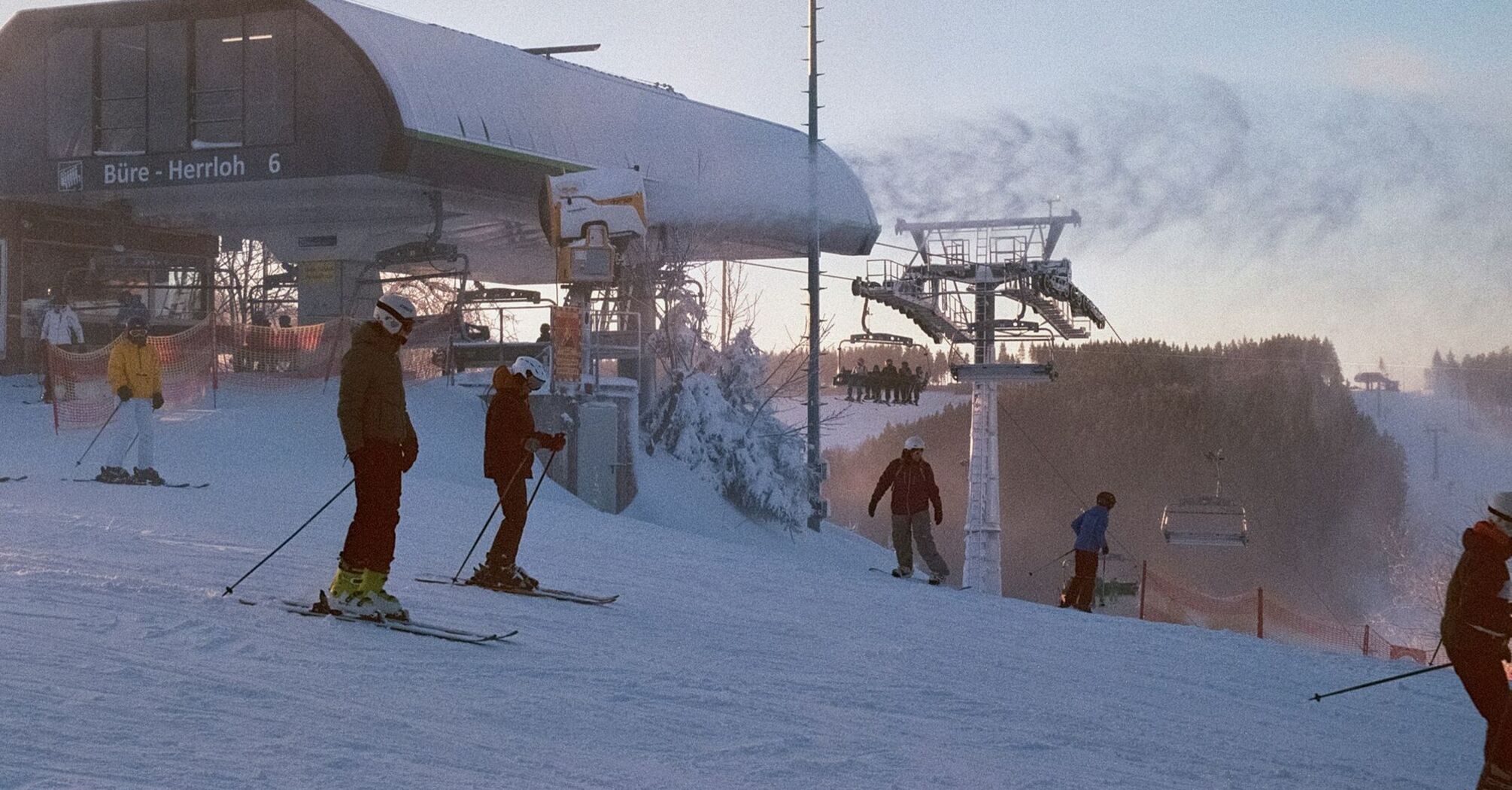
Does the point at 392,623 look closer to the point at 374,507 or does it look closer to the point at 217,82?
the point at 374,507

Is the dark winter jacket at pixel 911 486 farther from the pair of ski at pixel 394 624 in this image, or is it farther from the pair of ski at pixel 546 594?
the pair of ski at pixel 394 624

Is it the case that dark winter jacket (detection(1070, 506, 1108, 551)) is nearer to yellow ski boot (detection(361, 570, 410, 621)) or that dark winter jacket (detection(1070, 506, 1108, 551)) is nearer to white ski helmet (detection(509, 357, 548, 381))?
white ski helmet (detection(509, 357, 548, 381))

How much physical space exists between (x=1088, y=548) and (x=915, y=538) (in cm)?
191

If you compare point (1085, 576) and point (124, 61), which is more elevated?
point (124, 61)

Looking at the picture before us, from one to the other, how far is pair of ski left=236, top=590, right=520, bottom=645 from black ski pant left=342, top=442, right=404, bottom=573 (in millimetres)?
291

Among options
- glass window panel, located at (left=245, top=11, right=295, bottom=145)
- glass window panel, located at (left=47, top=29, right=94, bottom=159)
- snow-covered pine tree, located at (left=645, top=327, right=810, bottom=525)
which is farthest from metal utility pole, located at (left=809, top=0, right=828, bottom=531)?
glass window panel, located at (left=47, top=29, right=94, bottom=159)

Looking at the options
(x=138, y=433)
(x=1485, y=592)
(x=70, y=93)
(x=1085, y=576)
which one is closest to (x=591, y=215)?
(x=138, y=433)

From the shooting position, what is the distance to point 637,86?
3250 centimetres

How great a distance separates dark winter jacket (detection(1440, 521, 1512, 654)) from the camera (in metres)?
6.98

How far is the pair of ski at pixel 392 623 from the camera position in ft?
26.7

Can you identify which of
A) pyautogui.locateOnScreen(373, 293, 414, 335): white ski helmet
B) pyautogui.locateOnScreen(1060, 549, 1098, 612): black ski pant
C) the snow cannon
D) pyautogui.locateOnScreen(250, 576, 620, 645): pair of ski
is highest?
the snow cannon

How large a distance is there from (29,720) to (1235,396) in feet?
330

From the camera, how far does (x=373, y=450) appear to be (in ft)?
27.3

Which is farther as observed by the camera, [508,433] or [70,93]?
[70,93]
